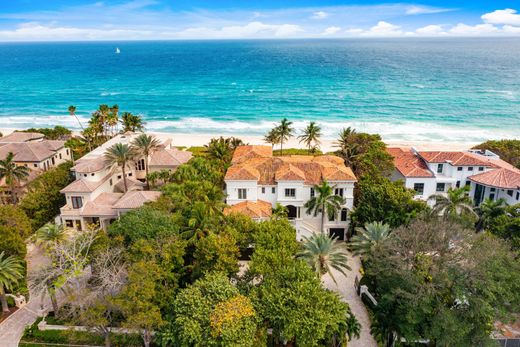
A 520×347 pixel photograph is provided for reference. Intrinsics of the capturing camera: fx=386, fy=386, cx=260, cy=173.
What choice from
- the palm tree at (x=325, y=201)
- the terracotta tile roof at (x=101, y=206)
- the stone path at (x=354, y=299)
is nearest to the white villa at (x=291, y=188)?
the palm tree at (x=325, y=201)

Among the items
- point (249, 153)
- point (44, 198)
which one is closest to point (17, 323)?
point (44, 198)

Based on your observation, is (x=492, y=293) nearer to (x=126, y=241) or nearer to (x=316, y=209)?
(x=316, y=209)

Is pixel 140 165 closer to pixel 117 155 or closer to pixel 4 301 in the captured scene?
pixel 117 155

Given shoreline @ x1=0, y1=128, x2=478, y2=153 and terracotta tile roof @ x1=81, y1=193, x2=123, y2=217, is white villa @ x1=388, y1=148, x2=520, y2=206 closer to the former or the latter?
shoreline @ x1=0, y1=128, x2=478, y2=153

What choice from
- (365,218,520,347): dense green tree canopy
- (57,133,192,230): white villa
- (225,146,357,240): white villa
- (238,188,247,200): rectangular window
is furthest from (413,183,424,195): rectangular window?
(57,133,192,230): white villa

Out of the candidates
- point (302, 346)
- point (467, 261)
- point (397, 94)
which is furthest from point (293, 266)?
point (397, 94)

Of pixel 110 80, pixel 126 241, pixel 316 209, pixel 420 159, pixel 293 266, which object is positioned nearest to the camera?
pixel 293 266

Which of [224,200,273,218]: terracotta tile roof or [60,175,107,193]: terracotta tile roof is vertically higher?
[60,175,107,193]: terracotta tile roof
